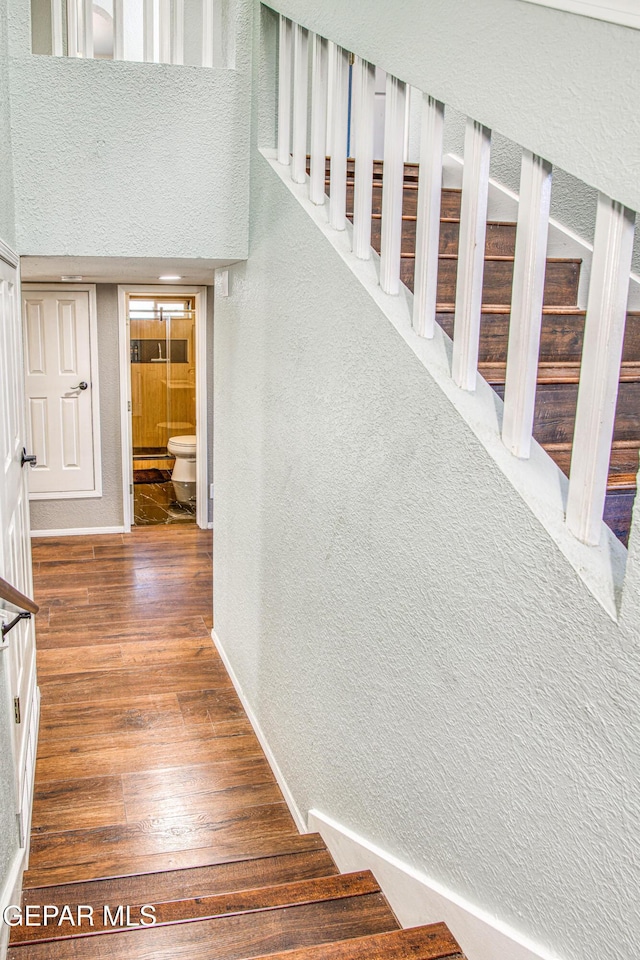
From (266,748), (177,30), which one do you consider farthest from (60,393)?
(266,748)

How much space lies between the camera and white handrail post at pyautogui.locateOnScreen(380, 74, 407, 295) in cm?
191

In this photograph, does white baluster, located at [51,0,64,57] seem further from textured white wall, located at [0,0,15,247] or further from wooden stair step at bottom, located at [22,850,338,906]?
wooden stair step at bottom, located at [22,850,338,906]

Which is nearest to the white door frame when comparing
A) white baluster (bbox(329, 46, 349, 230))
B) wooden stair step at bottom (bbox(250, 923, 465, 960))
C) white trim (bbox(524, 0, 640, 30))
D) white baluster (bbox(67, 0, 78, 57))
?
white baluster (bbox(67, 0, 78, 57))

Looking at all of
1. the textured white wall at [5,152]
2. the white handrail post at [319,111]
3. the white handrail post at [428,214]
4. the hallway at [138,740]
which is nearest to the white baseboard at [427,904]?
the hallway at [138,740]

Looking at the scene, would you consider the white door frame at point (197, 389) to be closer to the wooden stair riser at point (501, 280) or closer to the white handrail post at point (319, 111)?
the white handrail post at point (319, 111)

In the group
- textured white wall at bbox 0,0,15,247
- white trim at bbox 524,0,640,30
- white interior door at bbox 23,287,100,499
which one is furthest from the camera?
white interior door at bbox 23,287,100,499

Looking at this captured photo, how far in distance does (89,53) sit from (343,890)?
9.77ft

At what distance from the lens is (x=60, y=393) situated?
6129 mm

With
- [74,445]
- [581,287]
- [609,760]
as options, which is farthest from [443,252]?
[74,445]

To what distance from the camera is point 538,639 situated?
4.63 feet

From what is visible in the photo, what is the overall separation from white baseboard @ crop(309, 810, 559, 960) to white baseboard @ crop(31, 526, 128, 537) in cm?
424

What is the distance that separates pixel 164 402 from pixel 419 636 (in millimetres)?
5574

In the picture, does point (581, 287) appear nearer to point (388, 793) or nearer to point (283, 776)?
point (388, 793)

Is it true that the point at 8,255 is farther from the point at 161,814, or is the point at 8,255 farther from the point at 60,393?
the point at 60,393
